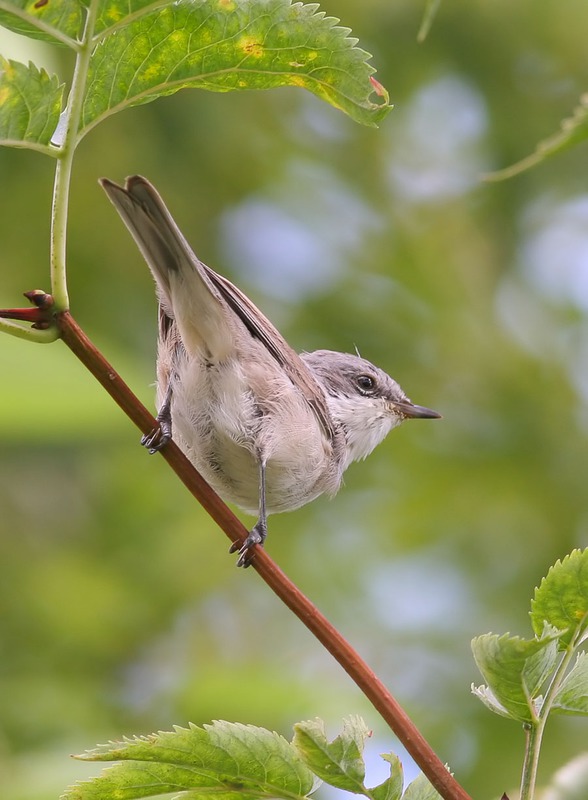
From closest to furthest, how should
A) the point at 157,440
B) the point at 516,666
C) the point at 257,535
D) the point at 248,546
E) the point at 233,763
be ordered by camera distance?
the point at 516,666 → the point at 233,763 → the point at 248,546 → the point at 157,440 → the point at 257,535

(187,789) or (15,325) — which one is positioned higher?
(15,325)

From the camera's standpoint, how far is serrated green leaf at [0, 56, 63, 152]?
1601mm

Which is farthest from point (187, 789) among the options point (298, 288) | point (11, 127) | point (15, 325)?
point (298, 288)

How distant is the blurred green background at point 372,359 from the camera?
16.2ft

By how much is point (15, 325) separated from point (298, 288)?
15.2 ft

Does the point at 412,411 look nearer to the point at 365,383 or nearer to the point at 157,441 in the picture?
the point at 365,383

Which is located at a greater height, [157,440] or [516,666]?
[516,666]

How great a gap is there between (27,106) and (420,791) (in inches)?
51.2

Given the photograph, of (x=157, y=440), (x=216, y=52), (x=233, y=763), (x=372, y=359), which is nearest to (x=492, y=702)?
(x=233, y=763)

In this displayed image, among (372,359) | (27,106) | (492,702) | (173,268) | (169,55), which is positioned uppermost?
(169,55)

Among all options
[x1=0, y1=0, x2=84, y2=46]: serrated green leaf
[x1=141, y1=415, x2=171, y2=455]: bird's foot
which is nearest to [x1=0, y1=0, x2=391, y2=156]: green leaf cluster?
[x1=0, y1=0, x2=84, y2=46]: serrated green leaf

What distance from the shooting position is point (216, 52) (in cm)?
169

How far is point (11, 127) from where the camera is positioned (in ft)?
5.28

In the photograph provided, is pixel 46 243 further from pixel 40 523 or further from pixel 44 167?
pixel 40 523
